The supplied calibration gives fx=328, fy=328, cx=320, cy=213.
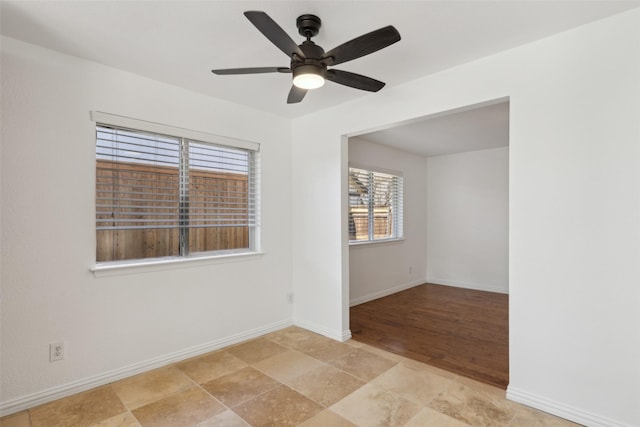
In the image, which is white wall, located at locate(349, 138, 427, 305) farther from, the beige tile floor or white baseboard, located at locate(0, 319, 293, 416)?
the beige tile floor

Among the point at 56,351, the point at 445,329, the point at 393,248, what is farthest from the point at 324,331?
the point at 393,248

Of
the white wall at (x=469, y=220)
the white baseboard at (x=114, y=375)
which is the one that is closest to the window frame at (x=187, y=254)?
the white baseboard at (x=114, y=375)

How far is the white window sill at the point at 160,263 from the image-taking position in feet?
8.41

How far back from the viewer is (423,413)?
7.04 feet

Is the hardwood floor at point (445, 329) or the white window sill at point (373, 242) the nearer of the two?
the hardwood floor at point (445, 329)

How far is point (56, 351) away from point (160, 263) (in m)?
0.89

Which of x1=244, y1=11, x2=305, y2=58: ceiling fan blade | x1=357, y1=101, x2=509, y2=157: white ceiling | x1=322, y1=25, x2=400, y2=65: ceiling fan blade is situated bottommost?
x1=322, y1=25, x2=400, y2=65: ceiling fan blade

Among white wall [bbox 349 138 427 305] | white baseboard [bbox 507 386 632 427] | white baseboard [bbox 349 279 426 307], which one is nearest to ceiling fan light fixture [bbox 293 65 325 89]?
white baseboard [bbox 507 386 632 427]

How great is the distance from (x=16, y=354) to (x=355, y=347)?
2622 mm

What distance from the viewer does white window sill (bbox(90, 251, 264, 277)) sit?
2562 millimetres

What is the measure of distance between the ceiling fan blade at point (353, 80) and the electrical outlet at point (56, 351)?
2636 millimetres

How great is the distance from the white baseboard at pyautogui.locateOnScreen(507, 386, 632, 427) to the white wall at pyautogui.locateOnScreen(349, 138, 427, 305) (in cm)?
268

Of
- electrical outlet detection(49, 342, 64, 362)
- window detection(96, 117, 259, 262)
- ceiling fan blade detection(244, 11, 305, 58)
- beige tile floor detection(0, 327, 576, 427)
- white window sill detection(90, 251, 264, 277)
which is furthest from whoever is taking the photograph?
window detection(96, 117, 259, 262)

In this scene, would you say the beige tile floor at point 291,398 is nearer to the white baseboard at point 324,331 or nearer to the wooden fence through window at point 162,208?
the white baseboard at point 324,331
